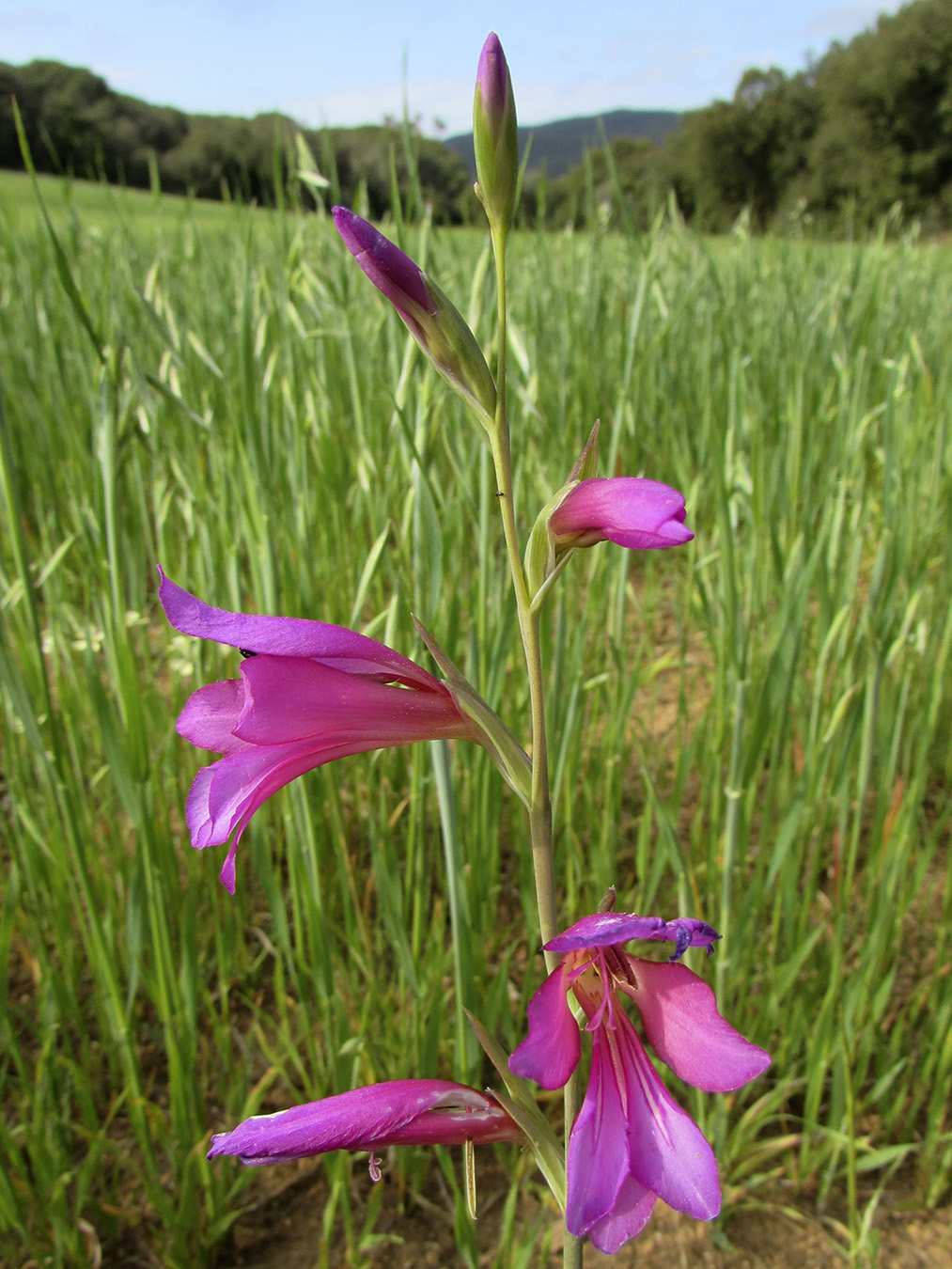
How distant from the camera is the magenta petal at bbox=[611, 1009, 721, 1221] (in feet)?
1.51

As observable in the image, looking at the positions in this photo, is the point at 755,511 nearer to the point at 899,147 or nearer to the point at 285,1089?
the point at 285,1089

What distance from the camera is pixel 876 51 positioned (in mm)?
34906

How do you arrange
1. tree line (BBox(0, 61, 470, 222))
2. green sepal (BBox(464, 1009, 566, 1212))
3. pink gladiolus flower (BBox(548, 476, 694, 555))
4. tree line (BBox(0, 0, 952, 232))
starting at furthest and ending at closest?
tree line (BBox(0, 0, 952, 232))
tree line (BBox(0, 61, 470, 222))
green sepal (BBox(464, 1009, 566, 1212))
pink gladiolus flower (BBox(548, 476, 694, 555))

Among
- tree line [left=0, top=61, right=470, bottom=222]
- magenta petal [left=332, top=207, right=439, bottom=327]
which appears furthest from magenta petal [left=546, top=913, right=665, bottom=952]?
tree line [left=0, top=61, right=470, bottom=222]

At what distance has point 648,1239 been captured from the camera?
119cm

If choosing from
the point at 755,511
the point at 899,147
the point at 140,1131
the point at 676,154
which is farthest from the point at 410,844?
the point at 676,154

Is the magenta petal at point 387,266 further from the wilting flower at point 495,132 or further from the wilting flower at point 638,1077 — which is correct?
the wilting flower at point 638,1077

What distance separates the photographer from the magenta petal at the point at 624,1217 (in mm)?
465

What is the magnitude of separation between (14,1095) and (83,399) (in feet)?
6.21

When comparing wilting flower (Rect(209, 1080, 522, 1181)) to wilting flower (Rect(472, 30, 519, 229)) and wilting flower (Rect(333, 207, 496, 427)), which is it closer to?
wilting flower (Rect(333, 207, 496, 427))

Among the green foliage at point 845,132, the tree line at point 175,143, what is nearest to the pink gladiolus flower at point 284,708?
the tree line at point 175,143

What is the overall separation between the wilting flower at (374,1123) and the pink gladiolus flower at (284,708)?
129 millimetres

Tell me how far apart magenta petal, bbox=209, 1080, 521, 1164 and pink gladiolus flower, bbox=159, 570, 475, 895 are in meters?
0.13

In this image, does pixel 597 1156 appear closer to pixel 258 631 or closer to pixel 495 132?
pixel 258 631
